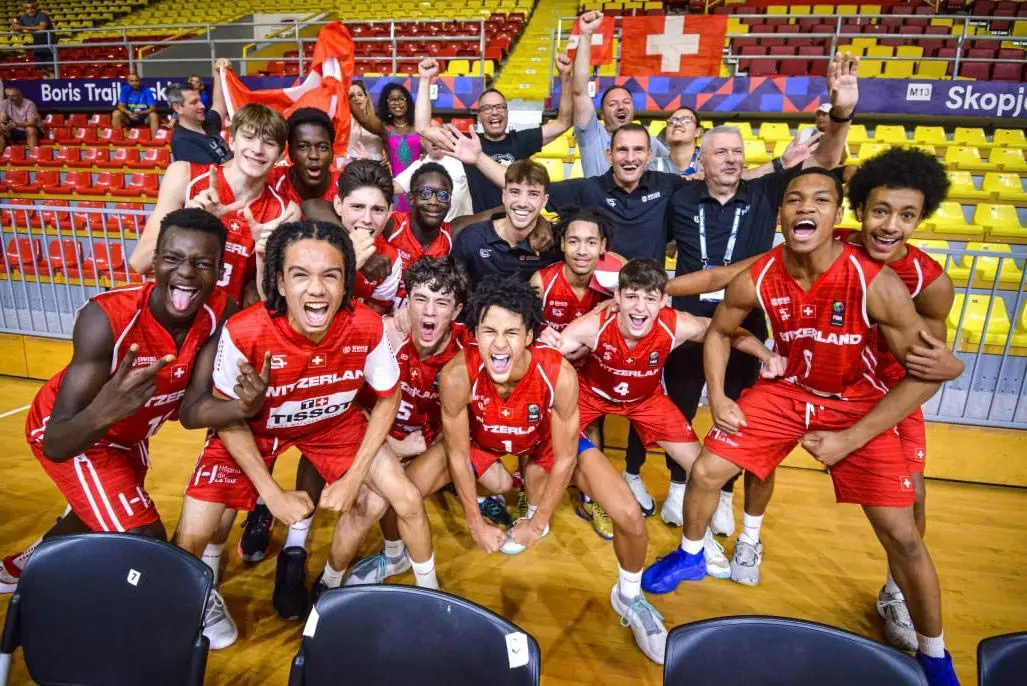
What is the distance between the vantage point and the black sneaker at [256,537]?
3480mm

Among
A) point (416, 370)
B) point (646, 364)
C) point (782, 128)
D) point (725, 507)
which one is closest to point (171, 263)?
point (416, 370)

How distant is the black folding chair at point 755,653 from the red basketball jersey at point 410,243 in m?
2.65

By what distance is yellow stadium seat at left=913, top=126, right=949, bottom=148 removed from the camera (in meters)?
9.13

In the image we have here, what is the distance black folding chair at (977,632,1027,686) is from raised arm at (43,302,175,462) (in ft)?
8.48

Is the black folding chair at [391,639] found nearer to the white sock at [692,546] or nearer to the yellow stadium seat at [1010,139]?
the white sock at [692,546]

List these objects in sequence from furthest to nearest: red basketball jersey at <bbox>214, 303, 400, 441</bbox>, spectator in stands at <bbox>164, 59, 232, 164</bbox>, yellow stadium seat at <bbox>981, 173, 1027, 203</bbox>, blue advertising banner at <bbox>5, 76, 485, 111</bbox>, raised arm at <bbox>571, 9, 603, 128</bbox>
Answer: blue advertising banner at <bbox>5, 76, 485, 111</bbox>, yellow stadium seat at <bbox>981, 173, 1027, 203</bbox>, spectator in stands at <bbox>164, 59, 232, 164</bbox>, raised arm at <bbox>571, 9, 603, 128</bbox>, red basketball jersey at <bbox>214, 303, 400, 441</bbox>

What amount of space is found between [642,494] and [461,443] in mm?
1595

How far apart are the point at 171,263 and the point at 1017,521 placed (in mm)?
4885

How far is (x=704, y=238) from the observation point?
3594mm

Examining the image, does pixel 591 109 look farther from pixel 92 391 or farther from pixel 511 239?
pixel 92 391

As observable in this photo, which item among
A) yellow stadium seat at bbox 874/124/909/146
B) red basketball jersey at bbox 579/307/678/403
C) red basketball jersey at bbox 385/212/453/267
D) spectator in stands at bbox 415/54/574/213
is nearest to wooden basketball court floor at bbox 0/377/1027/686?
A: red basketball jersey at bbox 579/307/678/403

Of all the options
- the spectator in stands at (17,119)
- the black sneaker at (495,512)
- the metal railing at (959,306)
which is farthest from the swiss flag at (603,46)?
the spectator in stands at (17,119)

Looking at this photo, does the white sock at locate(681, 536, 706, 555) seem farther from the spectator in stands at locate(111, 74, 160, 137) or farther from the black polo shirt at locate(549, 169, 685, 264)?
the spectator in stands at locate(111, 74, 160, 137)

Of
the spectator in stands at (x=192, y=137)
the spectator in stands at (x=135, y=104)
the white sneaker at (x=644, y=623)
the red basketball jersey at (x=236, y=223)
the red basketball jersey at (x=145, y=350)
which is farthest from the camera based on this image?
the spectator in stands at (x=135, y=104)
